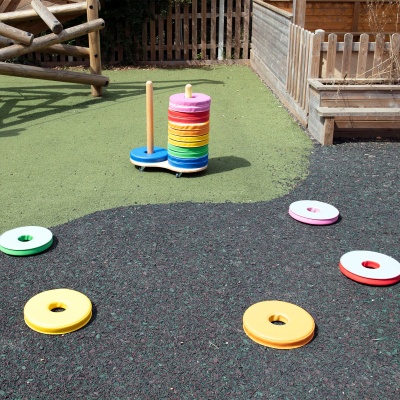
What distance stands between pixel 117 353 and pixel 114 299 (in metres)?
0.61

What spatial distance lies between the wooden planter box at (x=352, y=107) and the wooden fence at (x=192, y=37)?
6073 mm

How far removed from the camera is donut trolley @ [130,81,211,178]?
19.5 ft

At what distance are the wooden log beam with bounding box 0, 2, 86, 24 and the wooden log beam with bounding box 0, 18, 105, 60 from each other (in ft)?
1.65

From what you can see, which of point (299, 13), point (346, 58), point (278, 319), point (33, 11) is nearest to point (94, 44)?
point (33, 11)

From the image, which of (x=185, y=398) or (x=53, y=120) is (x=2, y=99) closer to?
(x=53, y=120)

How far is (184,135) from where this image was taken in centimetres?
603

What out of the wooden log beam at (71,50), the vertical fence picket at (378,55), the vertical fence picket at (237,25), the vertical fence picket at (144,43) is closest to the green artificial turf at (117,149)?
the wooden log beam at (71,50)

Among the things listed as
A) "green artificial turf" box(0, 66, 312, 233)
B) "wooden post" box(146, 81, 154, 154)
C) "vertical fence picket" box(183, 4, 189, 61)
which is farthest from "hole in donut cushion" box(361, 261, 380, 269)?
"vertical fence picket" box(183, 4, 189, 61)

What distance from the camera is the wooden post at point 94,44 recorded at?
370 inches

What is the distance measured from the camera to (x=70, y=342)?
3.48 m

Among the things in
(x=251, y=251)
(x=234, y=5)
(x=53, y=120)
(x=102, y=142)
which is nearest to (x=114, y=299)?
(x=251, y=251)

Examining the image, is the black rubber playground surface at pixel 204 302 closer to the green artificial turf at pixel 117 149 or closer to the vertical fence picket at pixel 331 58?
the green artificial turf at pixel 117 149

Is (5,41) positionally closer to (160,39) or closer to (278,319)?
(160,39)

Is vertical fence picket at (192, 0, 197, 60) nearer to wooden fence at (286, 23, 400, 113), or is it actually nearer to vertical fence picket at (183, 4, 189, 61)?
vertical fence picket at (183, 4, 189, 61)
